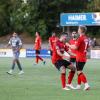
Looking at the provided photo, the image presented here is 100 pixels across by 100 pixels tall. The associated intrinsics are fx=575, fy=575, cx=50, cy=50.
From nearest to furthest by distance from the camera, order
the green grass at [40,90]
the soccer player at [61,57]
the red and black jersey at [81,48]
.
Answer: the green grass at [40,90]
the red and black jersey at [81,48]
the soccer player at [61,57]

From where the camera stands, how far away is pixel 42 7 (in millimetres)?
74500

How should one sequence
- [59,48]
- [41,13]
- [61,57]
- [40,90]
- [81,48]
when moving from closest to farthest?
[40,90]
[81,48]
[59,48]
[61,57]
[41,13]

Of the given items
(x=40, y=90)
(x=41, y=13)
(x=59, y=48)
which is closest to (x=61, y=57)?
(x=59, y=48)

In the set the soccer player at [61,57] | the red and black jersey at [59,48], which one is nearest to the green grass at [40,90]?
the soccer player at [61,57]

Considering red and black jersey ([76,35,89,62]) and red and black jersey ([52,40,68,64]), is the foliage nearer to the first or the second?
red and black jersey ([52,40,68,64])

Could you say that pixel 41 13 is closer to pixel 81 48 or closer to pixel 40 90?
pixel 81 48

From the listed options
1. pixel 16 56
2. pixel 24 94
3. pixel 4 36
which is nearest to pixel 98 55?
pixel 16 56

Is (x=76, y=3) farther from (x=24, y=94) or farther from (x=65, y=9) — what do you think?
(x=24, y=94)

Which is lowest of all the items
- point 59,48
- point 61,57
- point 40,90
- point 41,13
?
point 41,13

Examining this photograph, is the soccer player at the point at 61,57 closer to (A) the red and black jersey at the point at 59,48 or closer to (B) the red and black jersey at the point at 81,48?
(A) the red and black jersey at the point at 59,48

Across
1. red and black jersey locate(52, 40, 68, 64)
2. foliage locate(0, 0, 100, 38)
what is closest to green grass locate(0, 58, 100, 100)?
red and black jersey locate(52, 40, 68, 64)

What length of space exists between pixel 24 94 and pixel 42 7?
5873 centimetres

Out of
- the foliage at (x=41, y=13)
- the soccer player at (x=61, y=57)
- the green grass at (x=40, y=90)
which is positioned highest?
the soccer player at (x=61, y=57)

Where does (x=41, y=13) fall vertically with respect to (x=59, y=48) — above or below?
below
